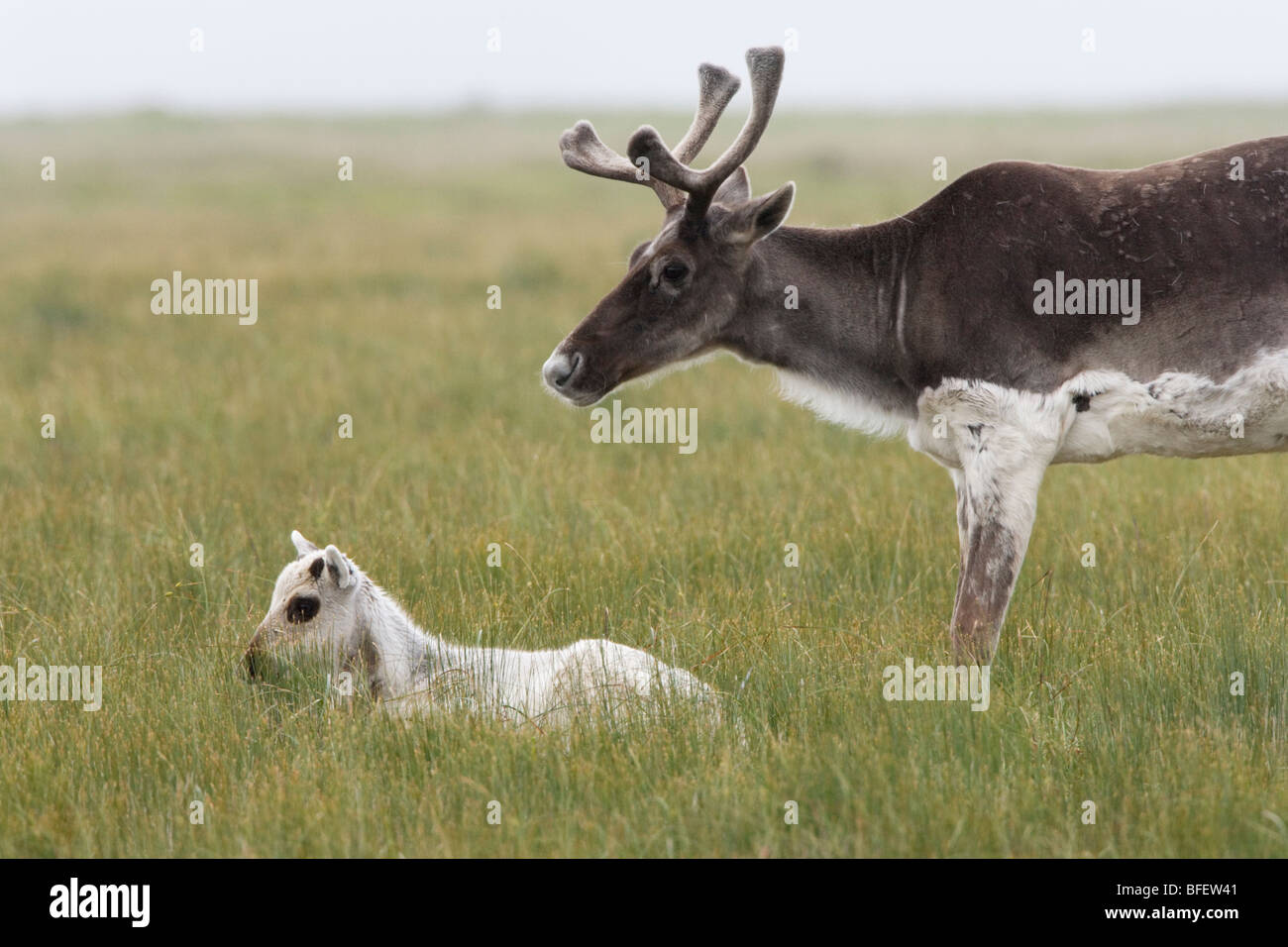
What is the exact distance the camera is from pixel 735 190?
25.6 feet

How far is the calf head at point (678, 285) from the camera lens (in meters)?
7.17

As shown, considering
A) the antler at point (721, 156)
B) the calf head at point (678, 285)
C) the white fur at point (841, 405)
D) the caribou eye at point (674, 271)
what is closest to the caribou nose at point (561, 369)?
the calf head at point (678, 285)

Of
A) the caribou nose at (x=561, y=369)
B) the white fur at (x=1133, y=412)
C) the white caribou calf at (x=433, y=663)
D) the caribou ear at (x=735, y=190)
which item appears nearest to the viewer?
the white caribou calf at (x=433, y=663)

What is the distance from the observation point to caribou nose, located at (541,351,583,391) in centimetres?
713

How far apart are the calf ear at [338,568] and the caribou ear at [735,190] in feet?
8.55

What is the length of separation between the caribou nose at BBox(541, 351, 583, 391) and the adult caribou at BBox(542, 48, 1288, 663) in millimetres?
11

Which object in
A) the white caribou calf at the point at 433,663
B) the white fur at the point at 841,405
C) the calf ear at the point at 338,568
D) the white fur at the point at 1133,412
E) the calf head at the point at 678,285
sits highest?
the calf head at the point at 678,285

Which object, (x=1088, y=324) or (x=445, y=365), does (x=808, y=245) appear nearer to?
(x=1088, y=324)

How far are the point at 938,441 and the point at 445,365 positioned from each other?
30.2 ft

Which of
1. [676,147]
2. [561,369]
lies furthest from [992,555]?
[676,147]

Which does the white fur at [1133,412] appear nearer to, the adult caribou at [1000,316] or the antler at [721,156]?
the adult caribou at [1000,316]

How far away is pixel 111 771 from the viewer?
6031 millimetres

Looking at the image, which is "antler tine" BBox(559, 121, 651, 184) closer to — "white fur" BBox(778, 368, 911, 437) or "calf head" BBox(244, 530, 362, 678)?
"white fur" BBox(778, 368, 911, 437)

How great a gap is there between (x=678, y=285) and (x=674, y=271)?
0.07m
